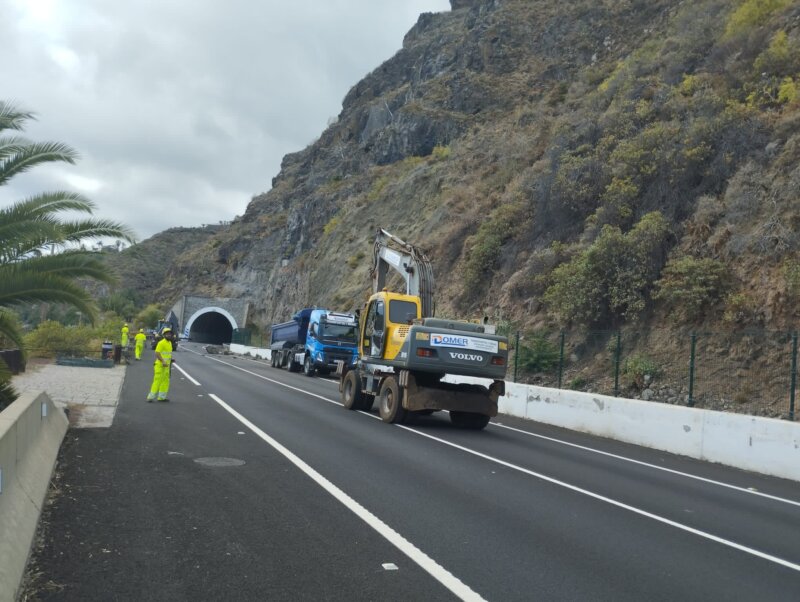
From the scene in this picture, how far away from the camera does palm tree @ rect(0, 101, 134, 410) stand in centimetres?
1022

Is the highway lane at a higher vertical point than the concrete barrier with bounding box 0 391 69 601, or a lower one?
lower

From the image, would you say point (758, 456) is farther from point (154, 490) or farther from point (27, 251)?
point (27, 251)

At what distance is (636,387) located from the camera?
60.5 feet

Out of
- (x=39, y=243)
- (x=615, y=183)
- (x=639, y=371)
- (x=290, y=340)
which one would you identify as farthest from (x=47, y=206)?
(x=290, y=340)

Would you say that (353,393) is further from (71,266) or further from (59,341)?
(59,341)

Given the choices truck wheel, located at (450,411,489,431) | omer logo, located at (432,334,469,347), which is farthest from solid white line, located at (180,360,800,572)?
truck wheel, located at (450,411,489,431)

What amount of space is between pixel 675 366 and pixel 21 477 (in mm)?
16339

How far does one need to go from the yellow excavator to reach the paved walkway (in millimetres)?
5589

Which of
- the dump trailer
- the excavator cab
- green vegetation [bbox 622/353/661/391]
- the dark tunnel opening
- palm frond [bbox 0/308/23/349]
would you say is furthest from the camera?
the dark tunnel opening

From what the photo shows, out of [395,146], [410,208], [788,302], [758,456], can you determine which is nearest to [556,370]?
[788,302]

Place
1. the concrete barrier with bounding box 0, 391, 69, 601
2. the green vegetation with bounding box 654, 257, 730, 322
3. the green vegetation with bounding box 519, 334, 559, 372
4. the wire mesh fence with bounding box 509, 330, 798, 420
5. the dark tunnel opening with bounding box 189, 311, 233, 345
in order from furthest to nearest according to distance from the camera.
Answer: the dark tunnel opening with bounding box 189, 311, 233, 345 < the green vegetation with bounding box 519, 334, 559, 372 < the green vegetation with bounding box 654, 257, 730, 322 < the wire mesh fence with bounding box 509, 330, 798, 420 < the concrete barrier with bounding box 0, 391, 69, 601

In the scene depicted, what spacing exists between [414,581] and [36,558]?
286cm

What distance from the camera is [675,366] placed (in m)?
18.3

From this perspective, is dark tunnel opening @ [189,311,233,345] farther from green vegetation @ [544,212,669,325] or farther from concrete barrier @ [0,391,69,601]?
concrete barrier @ [0,391,69,601]
